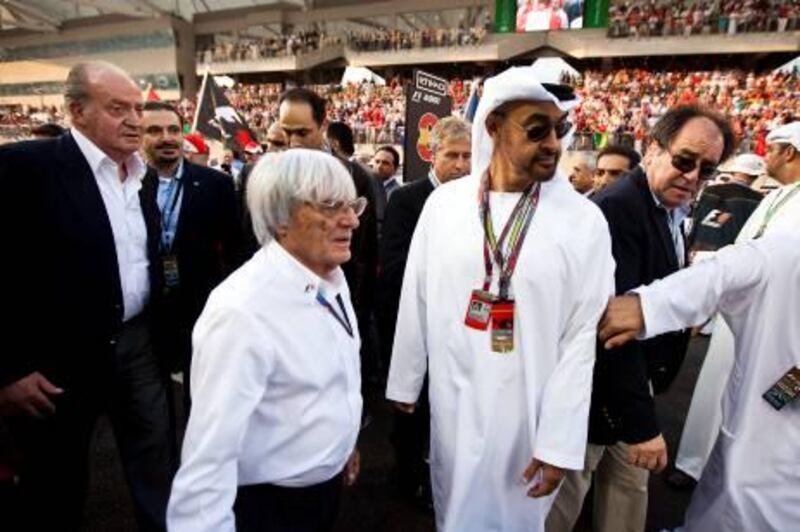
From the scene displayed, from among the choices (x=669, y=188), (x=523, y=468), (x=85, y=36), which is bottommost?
(x=523, y=468)

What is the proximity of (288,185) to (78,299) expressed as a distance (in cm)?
120

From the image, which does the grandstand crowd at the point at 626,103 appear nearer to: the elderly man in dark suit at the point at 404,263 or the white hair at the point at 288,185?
the elderly man in dark suit at the point at 404,263

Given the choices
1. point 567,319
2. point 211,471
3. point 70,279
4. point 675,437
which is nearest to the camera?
point 211,471

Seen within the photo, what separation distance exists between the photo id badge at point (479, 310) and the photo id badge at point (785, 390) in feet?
3.39

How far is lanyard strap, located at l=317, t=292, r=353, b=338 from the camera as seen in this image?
5.34 ft

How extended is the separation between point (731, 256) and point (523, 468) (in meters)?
1.01

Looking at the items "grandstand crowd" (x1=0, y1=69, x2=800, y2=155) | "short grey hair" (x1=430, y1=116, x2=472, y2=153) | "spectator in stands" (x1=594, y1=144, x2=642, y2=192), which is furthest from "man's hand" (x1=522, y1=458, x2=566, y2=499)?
"grandstand crowd" (x1=0, y1=69, x2=800, y2=155)

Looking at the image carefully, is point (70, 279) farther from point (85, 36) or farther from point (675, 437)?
point (85, 36)

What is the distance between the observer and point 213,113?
762 centimetres

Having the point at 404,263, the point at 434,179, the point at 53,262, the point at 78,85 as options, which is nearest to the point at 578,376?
the point at 404,263

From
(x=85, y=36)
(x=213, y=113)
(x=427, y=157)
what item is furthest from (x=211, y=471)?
(x=85, y=36)

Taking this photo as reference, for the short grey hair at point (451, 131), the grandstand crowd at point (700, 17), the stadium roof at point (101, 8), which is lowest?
the short grey hair at point (451, 131)

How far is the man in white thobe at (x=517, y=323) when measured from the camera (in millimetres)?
1820

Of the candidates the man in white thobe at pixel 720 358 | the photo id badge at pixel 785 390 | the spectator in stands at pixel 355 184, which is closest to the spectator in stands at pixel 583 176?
the man in white thobe at pixel 720 358
